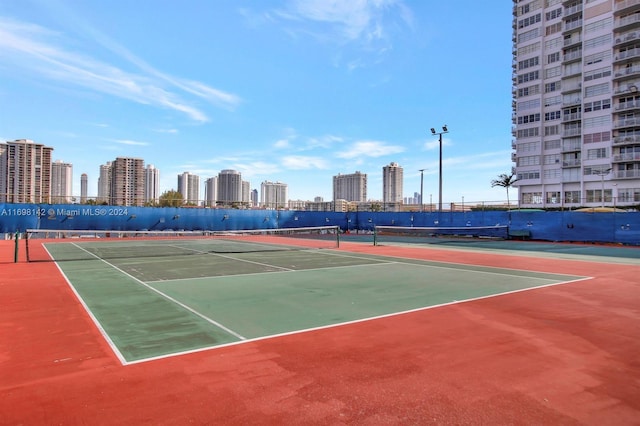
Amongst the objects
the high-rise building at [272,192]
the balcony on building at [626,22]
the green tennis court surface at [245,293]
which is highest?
the balcony on building at [626,22]

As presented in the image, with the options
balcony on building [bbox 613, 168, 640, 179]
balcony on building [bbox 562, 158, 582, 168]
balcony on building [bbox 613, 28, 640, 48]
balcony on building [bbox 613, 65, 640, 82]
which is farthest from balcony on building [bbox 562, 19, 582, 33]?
balcony on building [bbox 613, 168, 640, 179]

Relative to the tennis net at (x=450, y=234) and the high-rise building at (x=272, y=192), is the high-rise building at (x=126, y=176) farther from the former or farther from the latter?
the tennis net at (x=450, y=234)

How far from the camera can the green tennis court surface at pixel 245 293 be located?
6.95 m

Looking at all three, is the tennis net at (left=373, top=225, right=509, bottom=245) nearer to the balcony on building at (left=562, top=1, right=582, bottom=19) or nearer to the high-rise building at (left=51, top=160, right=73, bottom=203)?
the balcony on building at (left=562, top=1, right=582, bottom=19)

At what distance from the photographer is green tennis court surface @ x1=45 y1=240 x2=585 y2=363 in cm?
695

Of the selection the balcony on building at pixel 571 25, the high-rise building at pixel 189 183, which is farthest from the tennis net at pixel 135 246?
the high-rise building at pixel 189 183

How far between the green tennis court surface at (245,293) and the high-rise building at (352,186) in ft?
404

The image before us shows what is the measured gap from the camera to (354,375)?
5.14m

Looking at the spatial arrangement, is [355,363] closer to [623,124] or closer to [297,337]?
[297,337]

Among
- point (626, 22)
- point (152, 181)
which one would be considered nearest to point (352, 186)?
point (152, 181)

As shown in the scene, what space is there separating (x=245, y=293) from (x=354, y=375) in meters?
5.75

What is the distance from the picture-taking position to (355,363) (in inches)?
219

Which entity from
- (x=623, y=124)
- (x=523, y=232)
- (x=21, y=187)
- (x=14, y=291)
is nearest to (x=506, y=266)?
(x=14, y=291)

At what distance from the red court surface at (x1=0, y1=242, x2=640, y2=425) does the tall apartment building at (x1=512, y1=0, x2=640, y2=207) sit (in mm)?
69110
